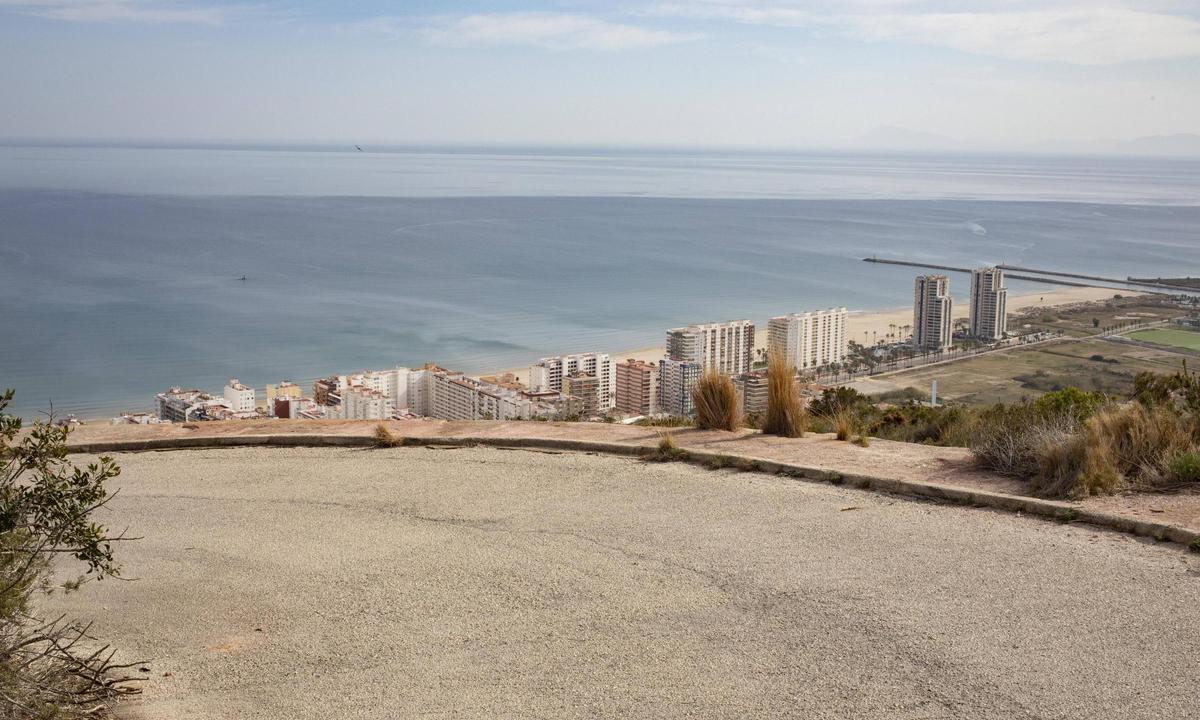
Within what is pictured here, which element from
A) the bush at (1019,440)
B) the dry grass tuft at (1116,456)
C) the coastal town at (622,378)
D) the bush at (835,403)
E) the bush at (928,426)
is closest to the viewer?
the dry grass tuft at (1116,456)

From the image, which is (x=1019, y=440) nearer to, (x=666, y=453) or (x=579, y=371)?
(x=666, y=453)

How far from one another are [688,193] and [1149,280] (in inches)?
3195

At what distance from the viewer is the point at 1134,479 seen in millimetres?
5574

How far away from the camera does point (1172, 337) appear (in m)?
31.3

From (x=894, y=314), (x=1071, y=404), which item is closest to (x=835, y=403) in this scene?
(x=1071, y=404)

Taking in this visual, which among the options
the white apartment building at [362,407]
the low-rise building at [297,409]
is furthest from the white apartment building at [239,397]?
the white apartment building at [362,407]

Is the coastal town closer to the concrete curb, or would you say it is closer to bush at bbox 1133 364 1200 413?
the concrete curb

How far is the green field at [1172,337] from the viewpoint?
2960 centimetres

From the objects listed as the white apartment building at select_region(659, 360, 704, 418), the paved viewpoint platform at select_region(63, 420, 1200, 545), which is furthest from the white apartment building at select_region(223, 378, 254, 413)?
the paved viewpoint platform at select_region(63, 420, 1200, 545)

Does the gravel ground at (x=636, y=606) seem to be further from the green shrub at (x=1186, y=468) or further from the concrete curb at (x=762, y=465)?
the green shrub at (x=1186, y=468)

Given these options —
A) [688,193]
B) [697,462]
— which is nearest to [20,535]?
[697,462]

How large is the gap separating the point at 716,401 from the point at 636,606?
10.5 ft

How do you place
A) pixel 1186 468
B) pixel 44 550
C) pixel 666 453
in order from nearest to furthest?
pixel 44 550, pixel 1186 468, pixel 666 453

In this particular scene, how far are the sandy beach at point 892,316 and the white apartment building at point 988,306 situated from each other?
2593 millimetres
